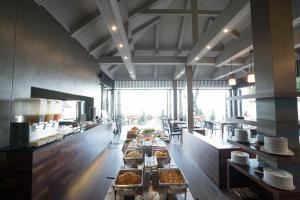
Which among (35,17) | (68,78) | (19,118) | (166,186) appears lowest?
(166,186)

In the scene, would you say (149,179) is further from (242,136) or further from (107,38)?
(107,38)

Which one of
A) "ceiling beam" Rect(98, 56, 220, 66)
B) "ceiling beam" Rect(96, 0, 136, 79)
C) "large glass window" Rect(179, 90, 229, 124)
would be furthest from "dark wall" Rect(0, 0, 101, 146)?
"large glass window" Rect(179, 90, 229, 124)

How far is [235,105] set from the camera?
9.89 metres

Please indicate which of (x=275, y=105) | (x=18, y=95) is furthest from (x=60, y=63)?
(x=275, y=105)

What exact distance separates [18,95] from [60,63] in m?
1.37

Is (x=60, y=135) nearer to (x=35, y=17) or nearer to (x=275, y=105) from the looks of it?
(x=35, y=17)

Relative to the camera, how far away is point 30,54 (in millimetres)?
2619

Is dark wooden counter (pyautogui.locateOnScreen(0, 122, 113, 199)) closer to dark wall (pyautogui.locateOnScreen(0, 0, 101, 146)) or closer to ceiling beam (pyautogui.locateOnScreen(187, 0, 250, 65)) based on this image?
dark wall (pyautogui.locateOnScreen(0, 0, 101, 146))

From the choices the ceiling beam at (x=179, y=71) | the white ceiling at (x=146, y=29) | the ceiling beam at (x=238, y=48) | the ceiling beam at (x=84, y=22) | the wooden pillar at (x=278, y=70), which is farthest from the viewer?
the ceiling beam at (x=179, y=71)

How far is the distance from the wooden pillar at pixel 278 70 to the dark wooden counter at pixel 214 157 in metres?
1.41

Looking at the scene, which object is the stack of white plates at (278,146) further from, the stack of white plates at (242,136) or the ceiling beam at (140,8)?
the ceiling beam at (140,8)

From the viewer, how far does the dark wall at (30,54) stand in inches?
84.8

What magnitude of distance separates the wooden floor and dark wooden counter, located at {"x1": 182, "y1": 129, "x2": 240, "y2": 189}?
0.13m

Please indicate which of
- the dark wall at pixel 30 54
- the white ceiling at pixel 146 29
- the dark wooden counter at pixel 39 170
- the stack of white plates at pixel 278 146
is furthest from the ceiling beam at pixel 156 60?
the stack of white plates at pixel 278 146
